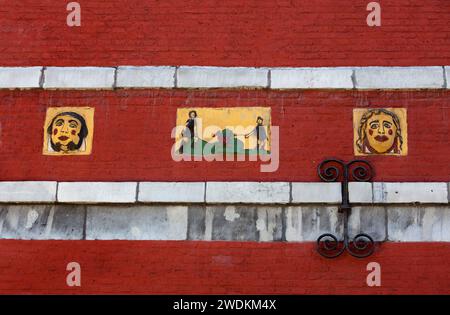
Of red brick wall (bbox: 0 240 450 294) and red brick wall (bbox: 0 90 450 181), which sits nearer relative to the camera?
red brick wall (bbox: 0 240 450 294)

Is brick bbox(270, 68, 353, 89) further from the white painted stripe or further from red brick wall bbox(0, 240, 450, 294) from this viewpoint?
red brick wall bbox(0, 240, 450, 294)

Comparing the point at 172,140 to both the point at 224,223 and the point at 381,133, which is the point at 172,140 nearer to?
the point at 224,223

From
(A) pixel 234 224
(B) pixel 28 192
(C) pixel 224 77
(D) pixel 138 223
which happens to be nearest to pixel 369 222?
(A) pixel 234 224

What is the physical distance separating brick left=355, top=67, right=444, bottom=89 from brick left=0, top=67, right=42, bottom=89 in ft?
12.5

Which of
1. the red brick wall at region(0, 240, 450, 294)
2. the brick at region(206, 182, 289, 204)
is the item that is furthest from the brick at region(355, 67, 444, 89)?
the red brick wall at region(0, 240, 450, 294)

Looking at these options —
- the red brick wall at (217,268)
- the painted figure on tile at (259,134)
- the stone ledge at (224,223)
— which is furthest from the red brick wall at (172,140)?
the red brick wall at (217,268)

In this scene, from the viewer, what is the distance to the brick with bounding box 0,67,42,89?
909cm

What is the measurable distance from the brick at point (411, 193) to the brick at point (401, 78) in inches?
46.9

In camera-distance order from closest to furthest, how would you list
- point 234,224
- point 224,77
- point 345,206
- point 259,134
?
point 345,206 < point 234,224 < point 259,134 < point 224,77

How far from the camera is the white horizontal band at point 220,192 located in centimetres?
852

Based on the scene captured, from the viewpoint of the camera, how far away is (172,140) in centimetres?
889
